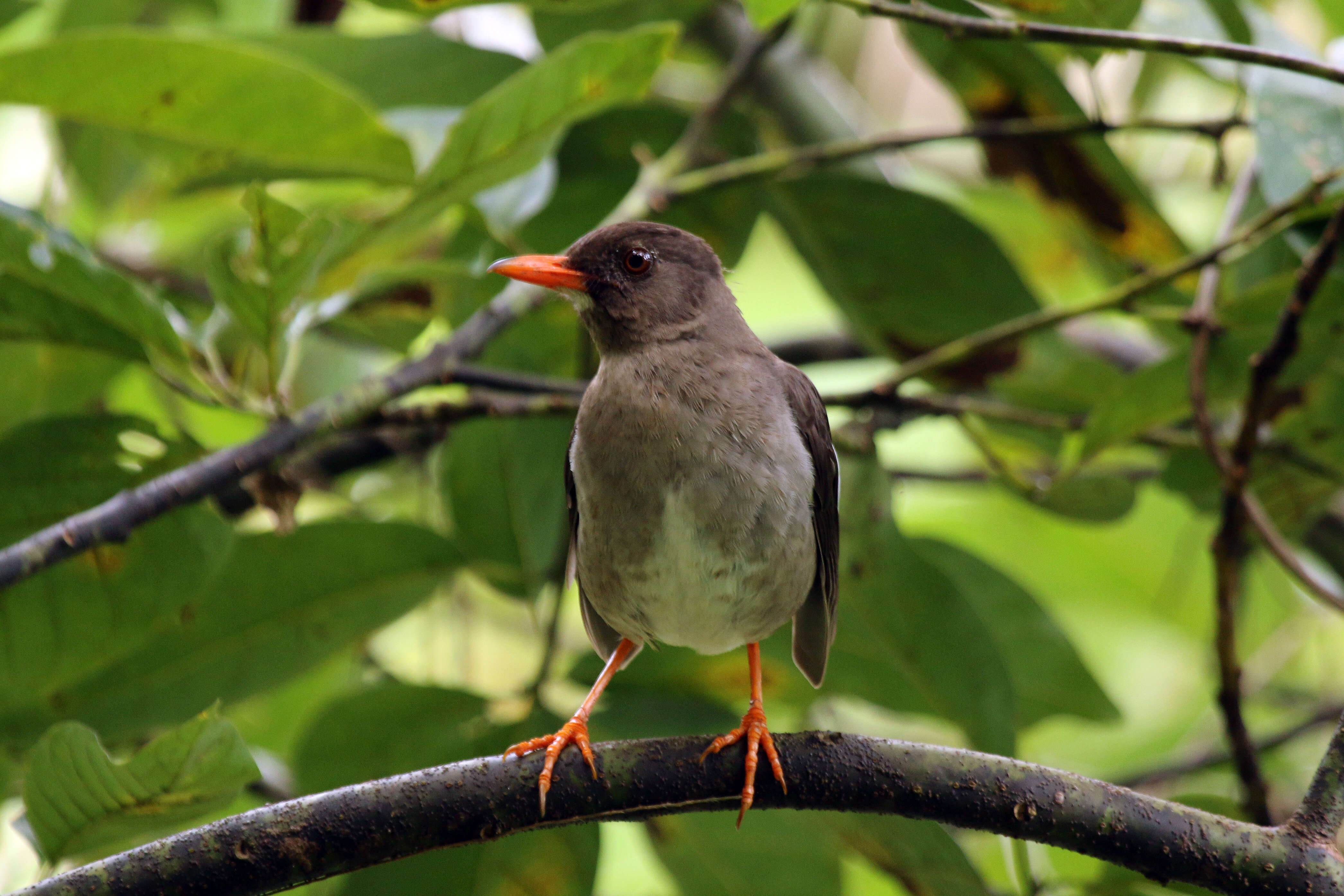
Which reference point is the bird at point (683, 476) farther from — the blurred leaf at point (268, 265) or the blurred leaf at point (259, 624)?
the blurred leaf at point (259, 624)

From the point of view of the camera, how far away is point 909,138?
353cm

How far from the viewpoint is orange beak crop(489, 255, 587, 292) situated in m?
3.00

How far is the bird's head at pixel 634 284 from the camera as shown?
10.7ft

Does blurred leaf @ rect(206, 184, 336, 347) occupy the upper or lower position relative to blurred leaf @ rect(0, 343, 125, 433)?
upper

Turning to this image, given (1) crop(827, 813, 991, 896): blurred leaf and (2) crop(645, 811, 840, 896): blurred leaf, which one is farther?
(2) crop(645, 811, 840, 896): blurred leaf

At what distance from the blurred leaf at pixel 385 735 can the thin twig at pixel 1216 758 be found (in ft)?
7.07

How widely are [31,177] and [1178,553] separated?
5.17 metres

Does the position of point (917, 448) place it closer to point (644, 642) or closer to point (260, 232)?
point (644, 642)

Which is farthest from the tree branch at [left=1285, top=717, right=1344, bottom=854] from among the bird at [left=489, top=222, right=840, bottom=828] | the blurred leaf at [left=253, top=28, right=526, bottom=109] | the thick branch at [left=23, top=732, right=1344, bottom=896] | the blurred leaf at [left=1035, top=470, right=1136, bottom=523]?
the blurred leaf at [left=253, top=28, right=526, bottom=109]

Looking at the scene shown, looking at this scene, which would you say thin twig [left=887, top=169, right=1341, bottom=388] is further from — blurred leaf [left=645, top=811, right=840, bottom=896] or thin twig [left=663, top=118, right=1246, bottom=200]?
blurred leaf [left=645, top=811, right=840, bottom=896]

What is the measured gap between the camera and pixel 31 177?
5.53 m

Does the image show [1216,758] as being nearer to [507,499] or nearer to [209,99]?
[507,499]

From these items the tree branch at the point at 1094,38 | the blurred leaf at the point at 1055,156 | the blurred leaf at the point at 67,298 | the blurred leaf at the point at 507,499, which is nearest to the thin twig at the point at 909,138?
the blurred leaf at the point at 1055,156

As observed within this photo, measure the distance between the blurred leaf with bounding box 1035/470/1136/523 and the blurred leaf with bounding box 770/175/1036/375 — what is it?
619 mm
